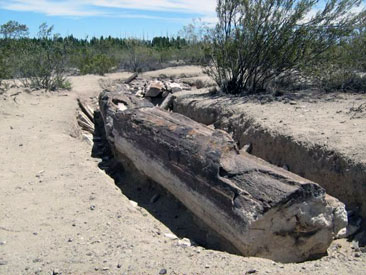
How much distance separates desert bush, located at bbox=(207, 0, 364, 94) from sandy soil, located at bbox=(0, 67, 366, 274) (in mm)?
2953

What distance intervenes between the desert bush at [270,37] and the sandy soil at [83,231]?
2.95 meters

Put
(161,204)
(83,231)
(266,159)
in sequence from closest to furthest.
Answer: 1. (83,231)
2. (161,204)
3. (266,159)

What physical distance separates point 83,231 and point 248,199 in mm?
1592

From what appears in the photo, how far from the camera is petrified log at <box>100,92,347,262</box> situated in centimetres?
394

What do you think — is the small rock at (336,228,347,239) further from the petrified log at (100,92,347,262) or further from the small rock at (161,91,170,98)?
the small rock at (161,91,170,98)

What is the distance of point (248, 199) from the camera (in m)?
4.00

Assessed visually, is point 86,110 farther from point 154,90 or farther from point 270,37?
point 270,37

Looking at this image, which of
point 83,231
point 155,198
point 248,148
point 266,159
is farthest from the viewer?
point 248,148

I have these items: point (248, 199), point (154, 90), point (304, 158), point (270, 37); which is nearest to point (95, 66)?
point (154, 90)

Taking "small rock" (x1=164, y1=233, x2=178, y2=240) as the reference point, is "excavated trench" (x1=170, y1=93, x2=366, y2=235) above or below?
above

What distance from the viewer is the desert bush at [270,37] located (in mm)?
9438

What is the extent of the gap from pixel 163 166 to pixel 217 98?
4.55m

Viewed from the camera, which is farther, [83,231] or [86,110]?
[86,110]

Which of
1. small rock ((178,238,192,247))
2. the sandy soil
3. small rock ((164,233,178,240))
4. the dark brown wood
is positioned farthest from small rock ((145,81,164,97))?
small rock ((178,238,192,247))
